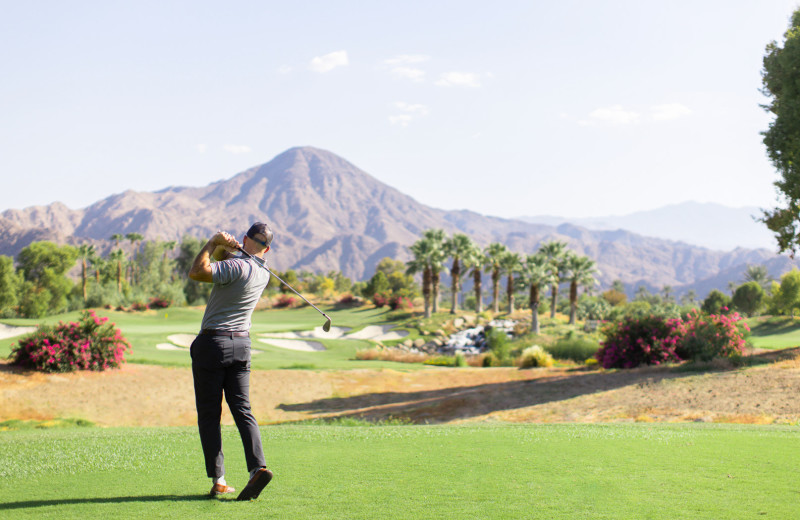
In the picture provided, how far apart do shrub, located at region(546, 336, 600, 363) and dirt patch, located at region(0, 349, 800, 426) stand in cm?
1318

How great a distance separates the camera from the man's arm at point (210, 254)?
4820 millimetres

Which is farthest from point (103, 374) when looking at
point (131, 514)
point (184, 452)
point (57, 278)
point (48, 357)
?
point (57, 278)

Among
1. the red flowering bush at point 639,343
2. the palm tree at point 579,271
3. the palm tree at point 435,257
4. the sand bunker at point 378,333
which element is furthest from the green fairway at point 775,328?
the palm tree at point 435,257

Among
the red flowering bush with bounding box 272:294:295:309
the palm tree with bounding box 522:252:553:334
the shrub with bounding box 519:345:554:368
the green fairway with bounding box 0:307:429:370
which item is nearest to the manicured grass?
the green fairway with bounding box 0:307:429:370

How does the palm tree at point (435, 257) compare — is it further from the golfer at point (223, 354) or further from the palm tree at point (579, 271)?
the golfer at point (223, 354)

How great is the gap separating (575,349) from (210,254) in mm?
32743

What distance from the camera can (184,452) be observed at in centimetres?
734

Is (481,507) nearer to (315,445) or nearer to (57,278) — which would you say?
(315,445)

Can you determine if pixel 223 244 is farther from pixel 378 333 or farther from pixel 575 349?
pixel 378 333

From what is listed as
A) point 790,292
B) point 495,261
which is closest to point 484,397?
point 790,292

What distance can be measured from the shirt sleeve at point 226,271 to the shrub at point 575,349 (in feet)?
103

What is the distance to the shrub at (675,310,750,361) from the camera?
21.1m

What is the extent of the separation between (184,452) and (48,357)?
14.4 m

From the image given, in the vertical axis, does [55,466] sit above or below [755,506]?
below
